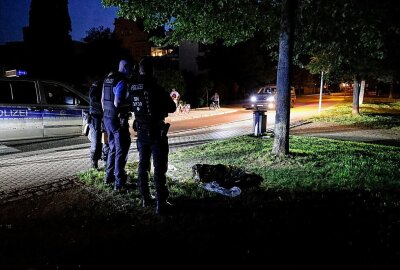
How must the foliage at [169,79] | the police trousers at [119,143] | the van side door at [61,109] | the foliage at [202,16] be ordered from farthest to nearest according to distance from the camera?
the foliage at [169,79]
the van side door at [61,109]
the foliage at [202,16]
the police trousers at [119,143]

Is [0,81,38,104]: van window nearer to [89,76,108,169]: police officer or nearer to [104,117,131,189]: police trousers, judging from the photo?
[89,76,108,169]: police officer

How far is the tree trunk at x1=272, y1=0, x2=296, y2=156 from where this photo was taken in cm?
776

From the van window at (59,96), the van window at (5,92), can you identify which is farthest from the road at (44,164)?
the van window at (5,92)

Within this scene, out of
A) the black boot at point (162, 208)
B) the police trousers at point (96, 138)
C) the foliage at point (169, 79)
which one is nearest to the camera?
the black boot at point (162, 208)

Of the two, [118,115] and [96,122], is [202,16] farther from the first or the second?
[118,115]

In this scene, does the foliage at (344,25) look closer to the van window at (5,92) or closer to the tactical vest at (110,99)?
the tactical vest at (110,99)

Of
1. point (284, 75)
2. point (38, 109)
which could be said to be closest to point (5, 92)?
point (38, 109)

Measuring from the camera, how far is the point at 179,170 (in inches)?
295

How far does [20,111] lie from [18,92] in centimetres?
53

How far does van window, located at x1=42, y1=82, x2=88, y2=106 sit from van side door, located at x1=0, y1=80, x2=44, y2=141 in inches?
11.7

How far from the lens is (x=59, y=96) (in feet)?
33.6

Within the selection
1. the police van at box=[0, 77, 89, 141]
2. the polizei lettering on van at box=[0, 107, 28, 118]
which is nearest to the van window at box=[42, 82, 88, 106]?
the police van at box=[0, 77, 89, 141]

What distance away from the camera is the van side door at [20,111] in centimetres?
934

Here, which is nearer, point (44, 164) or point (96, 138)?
point (96, 138)
